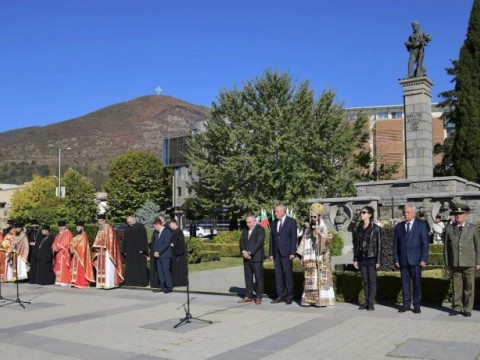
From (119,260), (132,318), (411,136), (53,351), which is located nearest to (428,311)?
(132,318)

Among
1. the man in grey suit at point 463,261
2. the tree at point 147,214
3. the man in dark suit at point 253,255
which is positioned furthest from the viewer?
the tree at point 147,214

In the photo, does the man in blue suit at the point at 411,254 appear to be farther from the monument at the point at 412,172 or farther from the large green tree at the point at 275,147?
the large green tree at the point at 275,147

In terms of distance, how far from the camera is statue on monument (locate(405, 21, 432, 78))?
25048 mm

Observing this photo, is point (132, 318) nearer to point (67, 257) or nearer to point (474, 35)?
point (67, 257)

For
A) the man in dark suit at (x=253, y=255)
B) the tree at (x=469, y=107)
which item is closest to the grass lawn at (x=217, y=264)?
the man in dark suit at (x=253, y=255)

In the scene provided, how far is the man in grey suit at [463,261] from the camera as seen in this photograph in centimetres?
885

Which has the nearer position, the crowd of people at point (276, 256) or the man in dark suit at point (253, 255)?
the crowd of people at point (276, 256)

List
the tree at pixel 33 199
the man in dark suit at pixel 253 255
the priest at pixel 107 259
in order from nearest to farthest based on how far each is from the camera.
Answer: the man in dark suit at pixel 253 255
the priest at pixel 107 259
the tree at pixel 33 199

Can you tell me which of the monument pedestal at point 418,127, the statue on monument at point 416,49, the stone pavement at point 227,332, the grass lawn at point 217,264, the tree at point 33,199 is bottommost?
the grass lawn at point 217,264

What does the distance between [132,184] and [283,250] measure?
2192 inches

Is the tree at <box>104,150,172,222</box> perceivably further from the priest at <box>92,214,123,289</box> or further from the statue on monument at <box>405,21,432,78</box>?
the priest at <box>92,214,123,289</box>

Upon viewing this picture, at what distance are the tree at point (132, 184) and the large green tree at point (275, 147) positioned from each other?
1059 inches

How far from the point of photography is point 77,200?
6550cm

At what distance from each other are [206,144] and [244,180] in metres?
4.33
